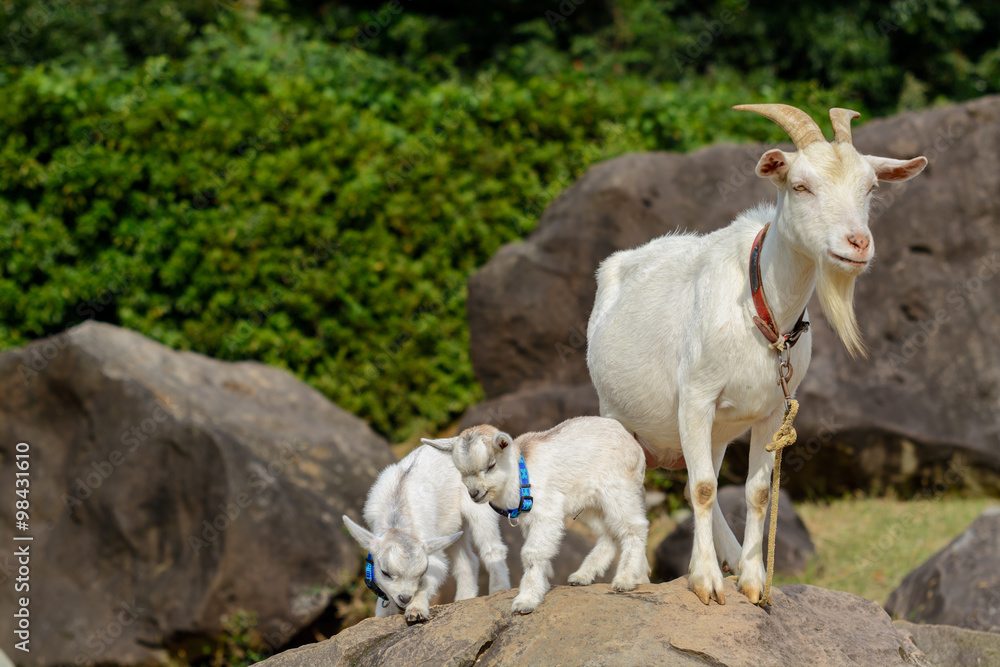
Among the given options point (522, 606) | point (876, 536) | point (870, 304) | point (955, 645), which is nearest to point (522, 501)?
point (522, 606)

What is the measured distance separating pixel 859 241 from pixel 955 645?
281 centimetres

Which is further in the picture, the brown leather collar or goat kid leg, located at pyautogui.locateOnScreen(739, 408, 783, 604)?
goat kid leg, located at pyautogui.locateOnScreen(739, 408, 783, 604)

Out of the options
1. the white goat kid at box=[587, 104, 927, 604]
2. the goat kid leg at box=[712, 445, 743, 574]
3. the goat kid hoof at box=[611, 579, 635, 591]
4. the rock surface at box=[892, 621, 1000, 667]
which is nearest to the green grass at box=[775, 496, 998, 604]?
the rock surface at box=[892, 621, 1000, 667]

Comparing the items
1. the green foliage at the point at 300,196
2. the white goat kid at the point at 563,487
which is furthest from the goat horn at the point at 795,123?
the green foliage at the point at 300,196

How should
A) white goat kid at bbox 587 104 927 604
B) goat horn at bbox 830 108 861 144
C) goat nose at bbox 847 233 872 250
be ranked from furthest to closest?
goat horn at bbox 830 108 861 144, white goat kid at bbox 587 104 927 604, goat nose at bbox 847 233 872 250

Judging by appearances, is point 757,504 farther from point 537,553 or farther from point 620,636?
point 537,553

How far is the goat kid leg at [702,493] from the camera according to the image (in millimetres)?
3826

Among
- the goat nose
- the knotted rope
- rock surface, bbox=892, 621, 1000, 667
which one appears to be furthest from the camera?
rock surface, bbox=892, 621, 1000, 667

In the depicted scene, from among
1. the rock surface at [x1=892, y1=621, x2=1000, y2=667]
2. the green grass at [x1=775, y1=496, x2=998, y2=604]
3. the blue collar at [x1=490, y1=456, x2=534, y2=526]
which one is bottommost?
the green grass at [x1=775, y1=496, x2=998, y2=604]

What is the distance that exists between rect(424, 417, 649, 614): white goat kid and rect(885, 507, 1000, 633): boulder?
3.67 meters

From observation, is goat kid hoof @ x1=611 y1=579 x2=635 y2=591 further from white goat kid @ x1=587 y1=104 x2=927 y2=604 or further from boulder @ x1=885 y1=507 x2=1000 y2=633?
boulder @ x1=885 y1=507 x2=1000 y2=633

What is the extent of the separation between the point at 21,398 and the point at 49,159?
346cm

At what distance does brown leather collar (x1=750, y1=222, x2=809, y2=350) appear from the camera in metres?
3.74
